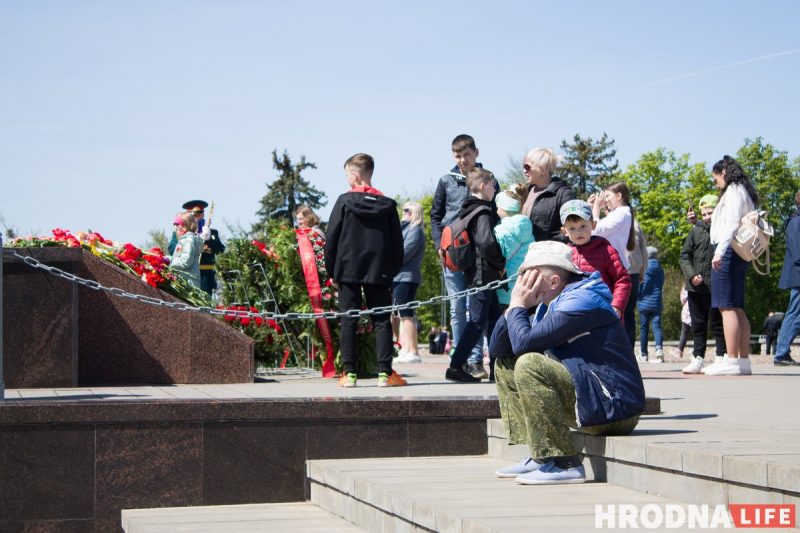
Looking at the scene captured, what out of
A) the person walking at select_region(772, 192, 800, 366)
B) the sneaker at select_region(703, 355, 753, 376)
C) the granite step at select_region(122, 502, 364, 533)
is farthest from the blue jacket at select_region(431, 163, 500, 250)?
the person walking at select_region(772, 192, 800, 366)

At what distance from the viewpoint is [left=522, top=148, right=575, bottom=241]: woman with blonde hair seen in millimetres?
10055

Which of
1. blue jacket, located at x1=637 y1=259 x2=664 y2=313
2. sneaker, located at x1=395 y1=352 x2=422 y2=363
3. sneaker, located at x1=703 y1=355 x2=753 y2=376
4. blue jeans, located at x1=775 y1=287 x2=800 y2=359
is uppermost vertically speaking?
blue jacket, located at x1=637 y1=259 x2=664 y2=313

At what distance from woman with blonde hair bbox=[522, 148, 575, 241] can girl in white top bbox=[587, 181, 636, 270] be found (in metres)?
0.78

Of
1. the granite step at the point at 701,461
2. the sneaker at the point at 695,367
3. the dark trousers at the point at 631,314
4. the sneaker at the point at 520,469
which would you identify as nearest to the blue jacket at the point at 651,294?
the sneaker at the point at 695,367

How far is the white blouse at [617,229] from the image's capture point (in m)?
11.0

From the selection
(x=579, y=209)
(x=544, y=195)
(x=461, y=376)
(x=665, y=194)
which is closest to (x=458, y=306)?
(x=461, y=376)

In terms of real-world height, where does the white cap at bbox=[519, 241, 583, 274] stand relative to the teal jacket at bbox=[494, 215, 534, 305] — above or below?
below

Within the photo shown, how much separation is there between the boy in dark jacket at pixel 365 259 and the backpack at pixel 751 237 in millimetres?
3851

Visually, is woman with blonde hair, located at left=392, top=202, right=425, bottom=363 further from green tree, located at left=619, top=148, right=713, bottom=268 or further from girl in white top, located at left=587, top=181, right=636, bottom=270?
green tree, located at left=619, top=148, right=713, bottom=268

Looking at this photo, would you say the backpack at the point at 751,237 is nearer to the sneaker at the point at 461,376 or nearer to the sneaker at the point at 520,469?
the sneaker at the point at 461,376

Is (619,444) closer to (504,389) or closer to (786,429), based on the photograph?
(504,389)

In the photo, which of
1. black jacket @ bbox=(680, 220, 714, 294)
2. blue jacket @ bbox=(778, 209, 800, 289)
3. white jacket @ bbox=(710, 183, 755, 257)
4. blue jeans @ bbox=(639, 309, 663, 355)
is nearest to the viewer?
white jacket @ bbox=(710, 183, 755, 257)

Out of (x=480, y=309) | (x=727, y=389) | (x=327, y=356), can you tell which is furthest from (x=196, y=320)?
(x=727, y=389)

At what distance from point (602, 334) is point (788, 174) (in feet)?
222
